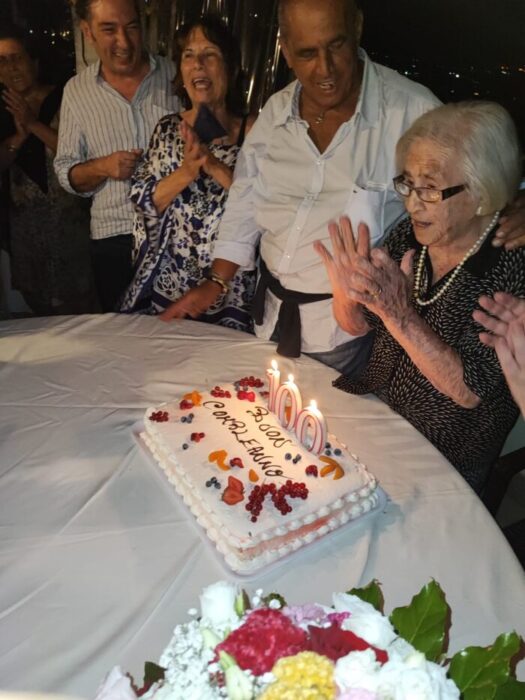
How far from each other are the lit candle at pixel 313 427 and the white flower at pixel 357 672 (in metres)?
0.76

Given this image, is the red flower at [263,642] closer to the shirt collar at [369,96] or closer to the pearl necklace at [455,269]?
the pearl necklace at [455,269]

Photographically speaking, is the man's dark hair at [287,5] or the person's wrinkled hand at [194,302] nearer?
the man's dark hair at [287,5]

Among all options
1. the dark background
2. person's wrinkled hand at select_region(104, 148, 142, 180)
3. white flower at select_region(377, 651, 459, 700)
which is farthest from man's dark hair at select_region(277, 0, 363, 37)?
white flower at select_region(377, 651, 459, 700)

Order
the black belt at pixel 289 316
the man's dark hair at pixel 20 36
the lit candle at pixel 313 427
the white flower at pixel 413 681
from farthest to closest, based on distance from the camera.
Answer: the man's dark hair at pixel 20 36 < the black belt at pixel 289 316 < the lit candle at pixel 313 427 < the white flower at pixel 413 681

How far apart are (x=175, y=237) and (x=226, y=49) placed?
0.70 meters

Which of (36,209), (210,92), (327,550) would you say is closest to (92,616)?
(327,550)

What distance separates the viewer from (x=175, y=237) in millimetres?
2260

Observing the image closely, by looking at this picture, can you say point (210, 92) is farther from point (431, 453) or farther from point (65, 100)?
point (431, 453)

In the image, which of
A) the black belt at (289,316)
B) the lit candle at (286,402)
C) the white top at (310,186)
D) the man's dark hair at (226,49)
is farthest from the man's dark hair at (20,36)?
the lit candle at (286,402)

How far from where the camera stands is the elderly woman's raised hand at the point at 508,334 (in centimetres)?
140

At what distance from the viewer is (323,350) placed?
2.00m

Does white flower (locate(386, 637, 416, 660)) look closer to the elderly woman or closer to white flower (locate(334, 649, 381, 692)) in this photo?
white flower (locate(334, 649, 381, 692))

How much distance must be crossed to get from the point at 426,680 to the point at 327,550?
667 millimetres

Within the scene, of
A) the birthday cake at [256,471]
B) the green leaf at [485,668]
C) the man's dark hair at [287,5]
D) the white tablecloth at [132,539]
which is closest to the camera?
the green leaf at [485,668]
